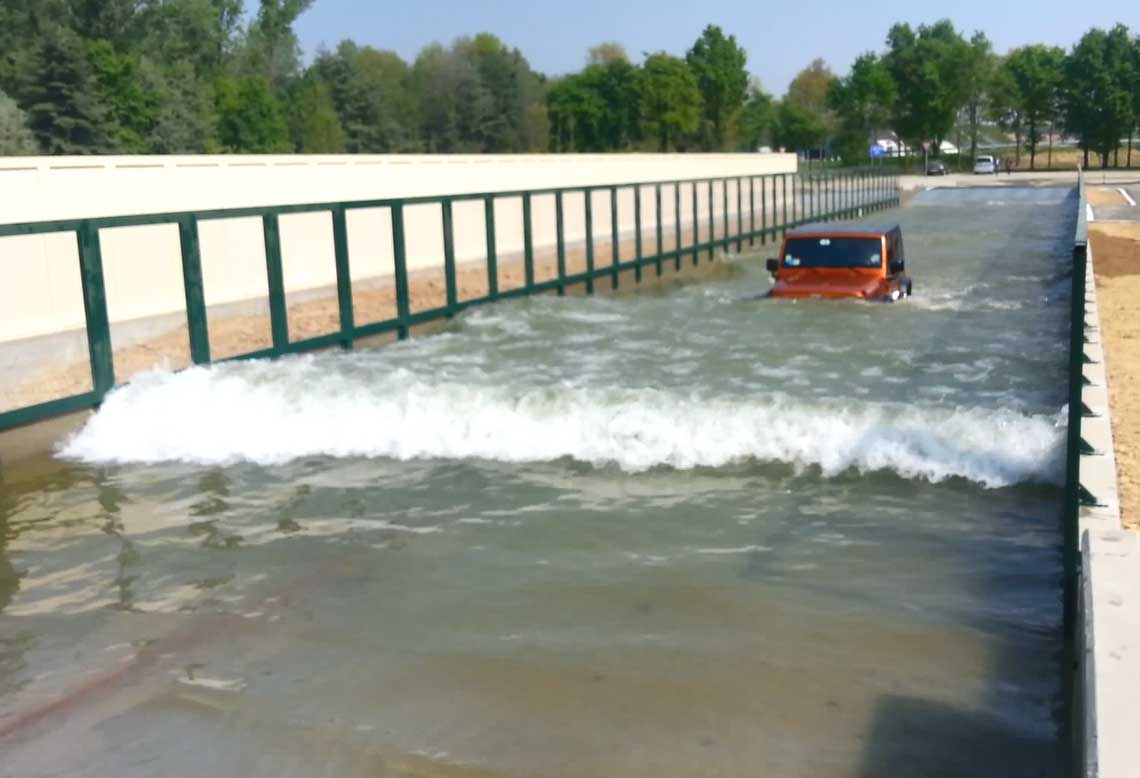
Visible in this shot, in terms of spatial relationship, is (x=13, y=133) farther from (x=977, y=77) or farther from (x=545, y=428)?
(x=977, y=77)

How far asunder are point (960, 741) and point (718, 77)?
109051 millimetres

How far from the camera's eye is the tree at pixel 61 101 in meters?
57.9

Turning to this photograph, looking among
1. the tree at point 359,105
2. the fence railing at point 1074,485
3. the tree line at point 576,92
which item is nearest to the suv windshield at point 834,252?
the fence railing at point 1074,485

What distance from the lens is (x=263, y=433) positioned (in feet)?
36.5

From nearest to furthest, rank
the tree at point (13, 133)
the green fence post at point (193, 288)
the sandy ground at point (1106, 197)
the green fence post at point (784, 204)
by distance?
1. the green fence post at point (193, 288)
2. the green fence post at point (784, 204)
3. the sandy ground at point (1106, 197)
4. the tree at point (13, 133)

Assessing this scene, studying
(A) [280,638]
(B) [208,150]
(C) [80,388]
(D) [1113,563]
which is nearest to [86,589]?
(A) [280,638]

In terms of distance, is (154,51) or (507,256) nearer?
(507,256)

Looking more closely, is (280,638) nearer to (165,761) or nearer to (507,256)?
(165,761)

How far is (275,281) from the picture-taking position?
1423cm

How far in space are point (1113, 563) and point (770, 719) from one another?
1571mm

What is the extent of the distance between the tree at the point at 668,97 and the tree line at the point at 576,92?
0.38ft

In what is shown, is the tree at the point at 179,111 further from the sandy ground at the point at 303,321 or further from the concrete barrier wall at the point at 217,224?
the sandy ground at the point at 303,321

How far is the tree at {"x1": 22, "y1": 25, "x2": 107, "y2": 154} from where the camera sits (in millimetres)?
57906

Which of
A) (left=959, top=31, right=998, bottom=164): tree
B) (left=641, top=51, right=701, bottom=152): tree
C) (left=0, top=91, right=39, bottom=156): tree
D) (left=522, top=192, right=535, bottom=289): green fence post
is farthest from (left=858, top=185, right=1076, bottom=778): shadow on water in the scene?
(left=959, top=31, right=998, bottom=164): tree
